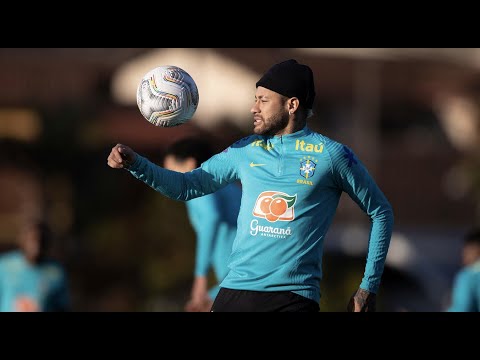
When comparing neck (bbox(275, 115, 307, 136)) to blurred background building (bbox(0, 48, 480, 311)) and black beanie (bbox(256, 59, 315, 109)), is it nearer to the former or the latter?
black beanie (bbox(256, 59, 315, 109))

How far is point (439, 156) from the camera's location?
44469mm

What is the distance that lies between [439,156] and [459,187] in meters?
1.50

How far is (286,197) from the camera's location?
733 cm

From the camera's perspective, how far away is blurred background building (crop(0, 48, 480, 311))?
24688 mm

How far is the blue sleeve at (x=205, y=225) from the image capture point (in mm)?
10086

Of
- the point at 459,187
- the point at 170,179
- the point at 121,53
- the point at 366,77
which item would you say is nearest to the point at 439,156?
the point at 459,187

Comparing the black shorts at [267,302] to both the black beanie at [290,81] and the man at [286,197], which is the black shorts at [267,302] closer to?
the man at [286,197]

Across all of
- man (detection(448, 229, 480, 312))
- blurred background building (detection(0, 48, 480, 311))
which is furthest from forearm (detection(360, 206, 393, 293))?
blurred background building (detection(0, 48, 480, 311))

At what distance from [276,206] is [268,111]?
629mm

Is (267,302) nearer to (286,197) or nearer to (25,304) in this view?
(286,197)

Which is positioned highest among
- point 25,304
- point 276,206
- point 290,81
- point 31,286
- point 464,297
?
point 290,81

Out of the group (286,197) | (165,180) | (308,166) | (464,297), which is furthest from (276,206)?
(464,297)

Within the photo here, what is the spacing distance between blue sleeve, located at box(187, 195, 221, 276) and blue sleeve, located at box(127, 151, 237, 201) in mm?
2365
